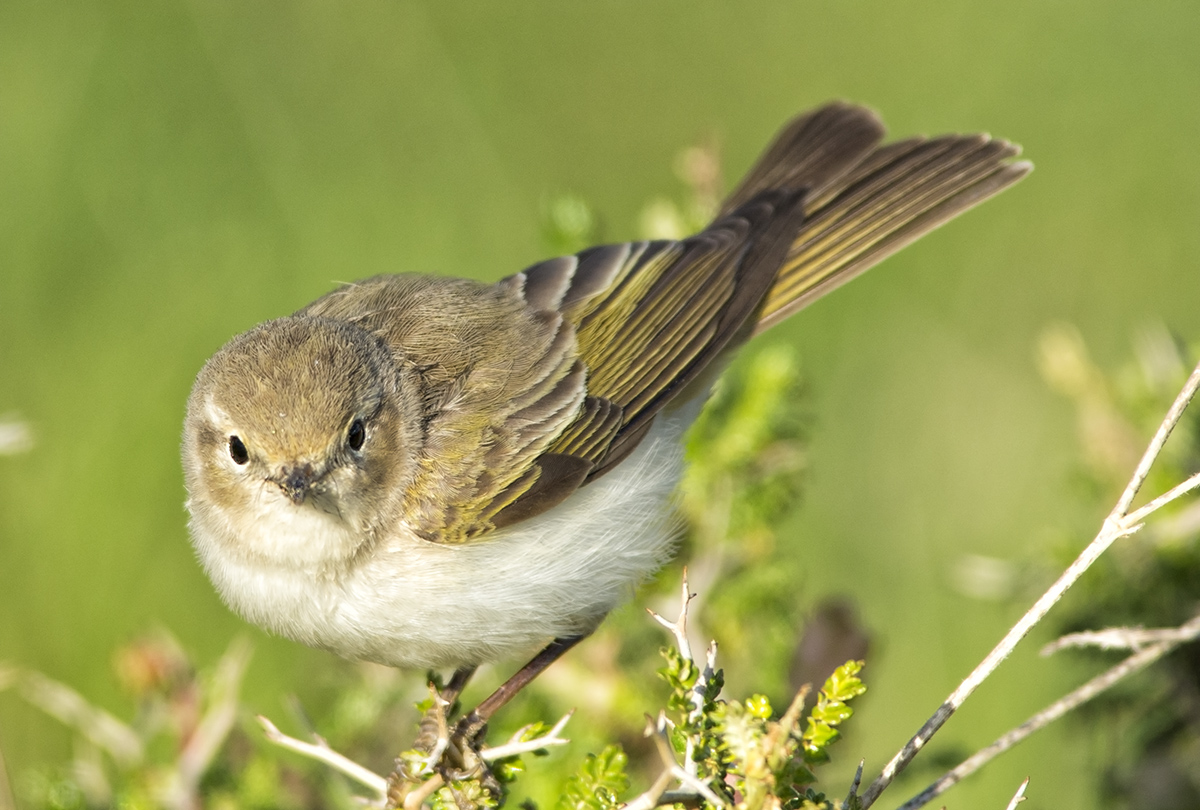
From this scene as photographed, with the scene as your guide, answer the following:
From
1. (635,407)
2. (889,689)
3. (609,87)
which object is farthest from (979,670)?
(609,87)

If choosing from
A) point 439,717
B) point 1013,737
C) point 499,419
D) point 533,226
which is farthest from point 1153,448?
point 533,226

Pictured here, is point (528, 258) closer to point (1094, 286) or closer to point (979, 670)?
point (1094, 286)

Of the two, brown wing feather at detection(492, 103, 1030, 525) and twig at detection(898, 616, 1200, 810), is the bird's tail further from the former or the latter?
twig at detection(898, 616, 1200, 810)

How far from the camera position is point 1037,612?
1938 millimetres

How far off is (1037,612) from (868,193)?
265 centimetres

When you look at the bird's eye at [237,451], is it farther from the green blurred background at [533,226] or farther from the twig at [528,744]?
the green blurred background at [533,226]

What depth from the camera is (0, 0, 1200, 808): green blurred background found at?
4961mm

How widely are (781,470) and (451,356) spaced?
105cm

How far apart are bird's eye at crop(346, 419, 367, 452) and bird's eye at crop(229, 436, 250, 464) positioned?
258 mm

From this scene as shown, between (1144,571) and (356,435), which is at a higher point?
(356,435)

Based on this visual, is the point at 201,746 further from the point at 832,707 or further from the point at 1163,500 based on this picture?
the point at 1163,500

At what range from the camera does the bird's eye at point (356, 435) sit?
10.4 feet

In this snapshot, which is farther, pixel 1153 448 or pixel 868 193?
pixel 868 193

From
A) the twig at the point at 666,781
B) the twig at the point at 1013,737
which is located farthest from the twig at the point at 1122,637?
the twig at the point at 666,781
